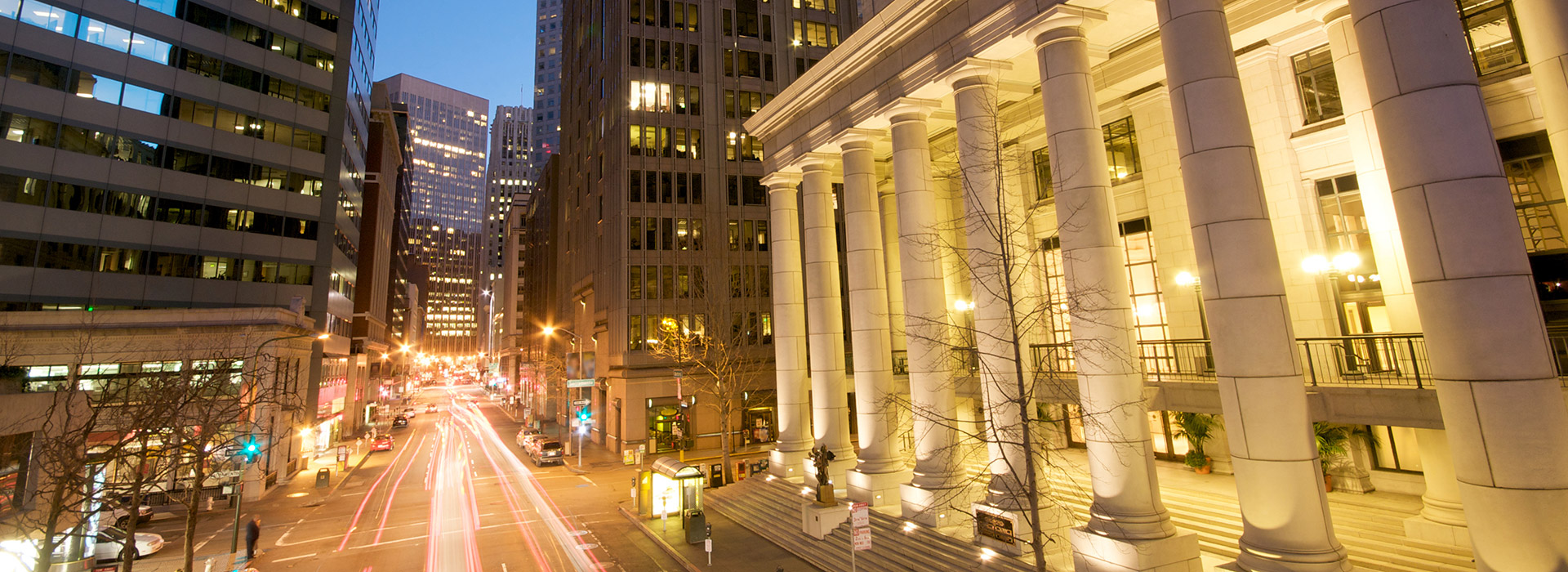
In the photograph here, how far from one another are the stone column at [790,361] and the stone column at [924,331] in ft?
22.5

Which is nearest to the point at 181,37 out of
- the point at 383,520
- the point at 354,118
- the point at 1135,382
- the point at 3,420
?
the point at 354,118

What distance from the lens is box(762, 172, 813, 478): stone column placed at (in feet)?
79.9

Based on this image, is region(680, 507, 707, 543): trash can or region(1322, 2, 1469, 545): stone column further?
region(680, 507, 707, 543): trash can

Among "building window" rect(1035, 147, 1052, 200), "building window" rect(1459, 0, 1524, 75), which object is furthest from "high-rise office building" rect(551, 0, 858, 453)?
"building window" rect(1459, 0, 1524, 75)

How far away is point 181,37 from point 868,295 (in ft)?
144

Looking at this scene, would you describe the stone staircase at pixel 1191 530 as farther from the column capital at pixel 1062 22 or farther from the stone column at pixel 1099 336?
the column capital at pixel 1062 22

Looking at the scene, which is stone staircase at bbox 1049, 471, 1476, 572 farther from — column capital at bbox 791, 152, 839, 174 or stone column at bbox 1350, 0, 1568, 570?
column capital at bbox 791, 152, 839, 174

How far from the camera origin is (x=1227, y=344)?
10.7m

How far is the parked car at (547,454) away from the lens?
38.6 metres

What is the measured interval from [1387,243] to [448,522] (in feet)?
99.6

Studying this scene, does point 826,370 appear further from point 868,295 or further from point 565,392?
point 565,392

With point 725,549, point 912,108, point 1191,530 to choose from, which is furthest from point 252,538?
point 1191,530

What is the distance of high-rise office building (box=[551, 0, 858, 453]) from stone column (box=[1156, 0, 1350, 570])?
99.8ft

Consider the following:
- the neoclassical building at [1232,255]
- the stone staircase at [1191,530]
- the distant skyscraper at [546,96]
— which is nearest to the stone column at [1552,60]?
the neoclassical building at [1232,255]
